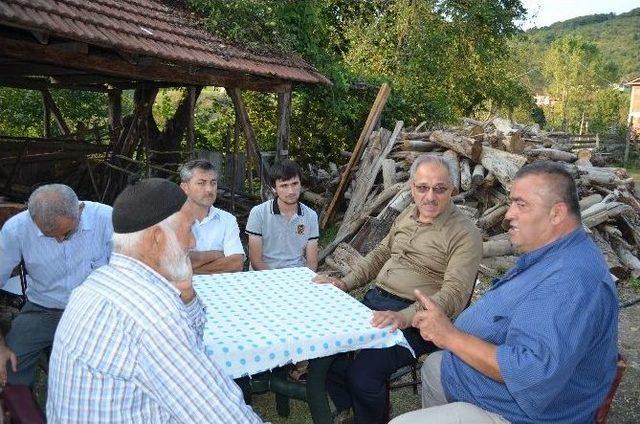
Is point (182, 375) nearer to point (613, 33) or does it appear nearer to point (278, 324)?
point (278, 324)

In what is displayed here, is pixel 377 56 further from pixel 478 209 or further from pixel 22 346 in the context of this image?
pixel 22 346

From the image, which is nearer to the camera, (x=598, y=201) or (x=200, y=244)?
(x=200, y=244)

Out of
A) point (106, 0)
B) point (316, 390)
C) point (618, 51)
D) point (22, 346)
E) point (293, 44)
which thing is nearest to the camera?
point (316, 390)

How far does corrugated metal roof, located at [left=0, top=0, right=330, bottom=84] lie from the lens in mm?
4500

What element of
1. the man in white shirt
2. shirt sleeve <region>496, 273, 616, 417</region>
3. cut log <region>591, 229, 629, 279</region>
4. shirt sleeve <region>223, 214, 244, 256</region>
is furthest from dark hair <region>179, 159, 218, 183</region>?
cut log <region>591, 229, 629, 279</region>

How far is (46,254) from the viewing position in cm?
313

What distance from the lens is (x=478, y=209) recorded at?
24.8 feet

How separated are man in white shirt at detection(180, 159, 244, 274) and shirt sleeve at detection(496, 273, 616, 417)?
7.62ft

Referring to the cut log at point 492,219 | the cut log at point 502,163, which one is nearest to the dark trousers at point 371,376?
the cut log at point 492,219

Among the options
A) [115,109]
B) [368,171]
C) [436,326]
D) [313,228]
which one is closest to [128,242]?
[436,326]

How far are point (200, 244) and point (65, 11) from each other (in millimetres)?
2811

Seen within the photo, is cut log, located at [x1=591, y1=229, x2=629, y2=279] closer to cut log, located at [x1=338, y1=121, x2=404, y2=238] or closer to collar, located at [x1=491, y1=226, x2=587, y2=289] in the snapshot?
cut log, located at [x1=338, y1=121, x2=404, y2=238]

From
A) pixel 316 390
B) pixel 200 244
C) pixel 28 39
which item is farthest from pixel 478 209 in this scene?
pixel 28 39

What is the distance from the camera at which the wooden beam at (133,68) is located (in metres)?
4.95
